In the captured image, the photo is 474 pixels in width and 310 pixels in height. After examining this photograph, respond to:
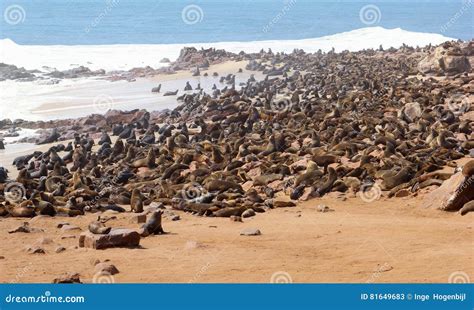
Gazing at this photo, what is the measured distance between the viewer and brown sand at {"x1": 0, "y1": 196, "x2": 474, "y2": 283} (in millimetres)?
7000

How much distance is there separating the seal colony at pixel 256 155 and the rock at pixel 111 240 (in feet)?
1.17

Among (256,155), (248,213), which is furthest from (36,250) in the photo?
(256,155)

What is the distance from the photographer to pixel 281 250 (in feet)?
26.9

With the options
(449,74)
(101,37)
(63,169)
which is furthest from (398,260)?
(101,37)

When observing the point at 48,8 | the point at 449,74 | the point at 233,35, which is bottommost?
the point at 449,74

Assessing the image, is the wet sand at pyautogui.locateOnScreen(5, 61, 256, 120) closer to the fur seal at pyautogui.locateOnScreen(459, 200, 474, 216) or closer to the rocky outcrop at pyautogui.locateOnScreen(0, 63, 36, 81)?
the rocky outcrop at pyautogui.locateOnScreen(0, 63, 36, 81)

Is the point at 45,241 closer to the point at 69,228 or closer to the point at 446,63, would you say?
the point at 69,228

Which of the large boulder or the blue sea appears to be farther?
the blue sea

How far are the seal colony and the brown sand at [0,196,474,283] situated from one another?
707 mm

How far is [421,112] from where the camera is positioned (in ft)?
59.0

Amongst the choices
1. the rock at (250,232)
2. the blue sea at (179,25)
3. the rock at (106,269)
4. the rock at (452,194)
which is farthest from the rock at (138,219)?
the blue sea at (179,25)

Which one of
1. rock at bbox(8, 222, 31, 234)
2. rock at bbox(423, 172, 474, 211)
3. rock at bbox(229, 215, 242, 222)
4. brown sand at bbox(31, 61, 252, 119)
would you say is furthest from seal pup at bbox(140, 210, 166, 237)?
brown sand at bbox(31, 61, 252, 119)

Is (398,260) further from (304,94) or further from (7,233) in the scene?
(304,94)

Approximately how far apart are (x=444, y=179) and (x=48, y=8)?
125m
